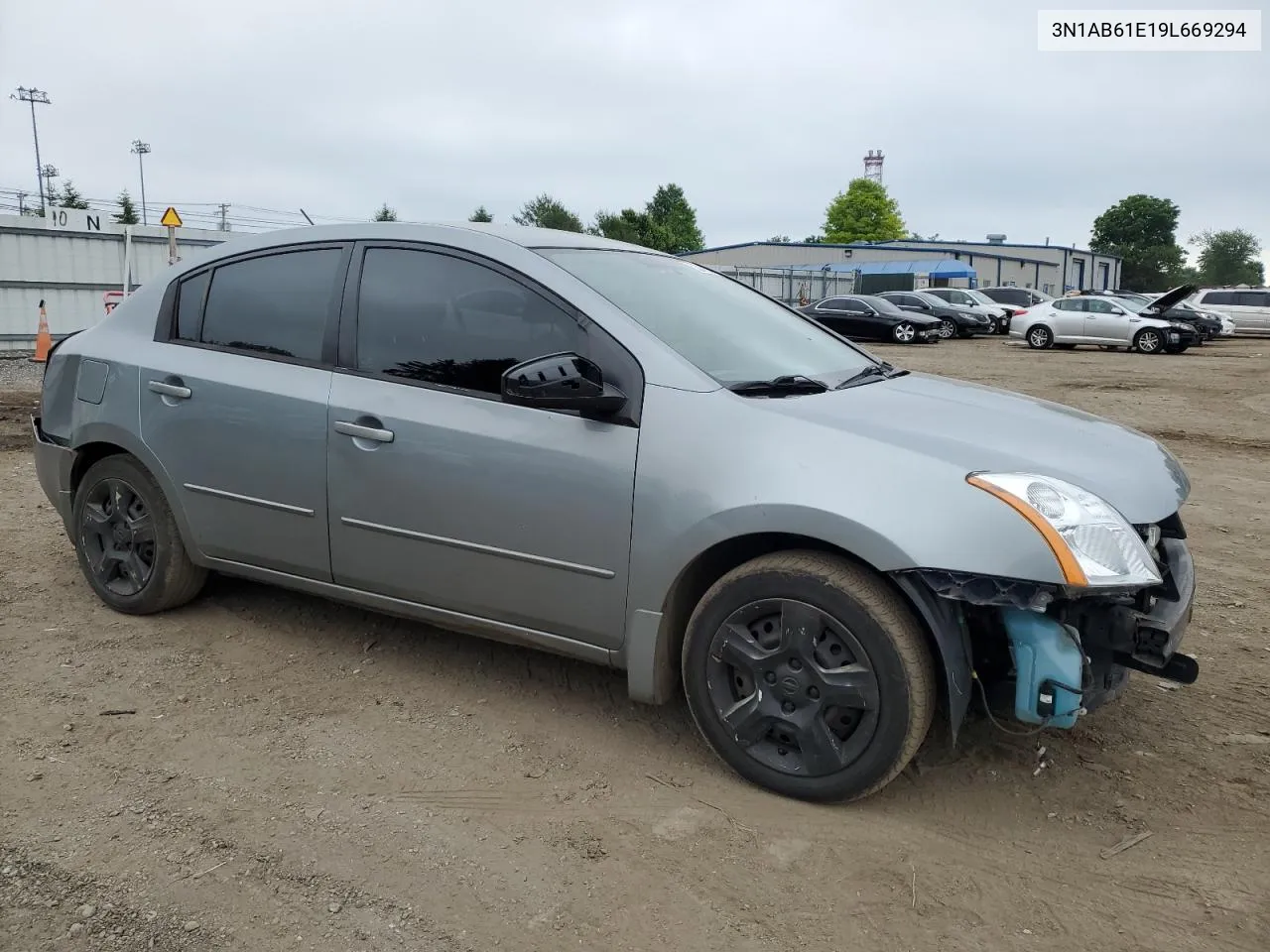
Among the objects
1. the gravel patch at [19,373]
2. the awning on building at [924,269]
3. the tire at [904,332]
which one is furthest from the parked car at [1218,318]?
the gravel patch at [19,373]

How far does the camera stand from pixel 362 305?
368 centimetres

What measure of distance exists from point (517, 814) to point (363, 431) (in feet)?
4.59

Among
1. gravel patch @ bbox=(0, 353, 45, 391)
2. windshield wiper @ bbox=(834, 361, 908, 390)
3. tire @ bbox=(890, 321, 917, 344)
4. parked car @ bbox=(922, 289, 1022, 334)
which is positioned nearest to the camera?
windshield wiper @ bbox=(834, 361, 908, 390)

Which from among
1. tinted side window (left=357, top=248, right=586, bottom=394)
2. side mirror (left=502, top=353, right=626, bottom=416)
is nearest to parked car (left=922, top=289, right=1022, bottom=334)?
tinted side window (left=357, top=248, right=586, bottom=394)

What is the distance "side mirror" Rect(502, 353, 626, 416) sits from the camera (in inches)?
118

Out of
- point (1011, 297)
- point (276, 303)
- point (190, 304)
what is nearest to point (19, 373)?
point (190, 304)

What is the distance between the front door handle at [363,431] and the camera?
11.4ft

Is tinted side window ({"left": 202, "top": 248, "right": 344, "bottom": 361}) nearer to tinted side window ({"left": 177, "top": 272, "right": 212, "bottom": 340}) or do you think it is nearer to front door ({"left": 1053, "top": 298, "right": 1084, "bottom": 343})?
tinted side window ({"left": 177, "top": 272, "right": 212, "bottom": 340})

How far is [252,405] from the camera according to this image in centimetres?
379

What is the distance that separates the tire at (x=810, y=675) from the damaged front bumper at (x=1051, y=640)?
0.08 m

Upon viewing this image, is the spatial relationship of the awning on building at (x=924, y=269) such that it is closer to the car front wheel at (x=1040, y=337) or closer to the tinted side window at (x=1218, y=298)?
the tinted side window at (x=1218, y=298)

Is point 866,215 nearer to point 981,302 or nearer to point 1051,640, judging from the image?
point 981,302

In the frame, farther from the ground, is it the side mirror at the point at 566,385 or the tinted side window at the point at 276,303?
the tinted side window at the point at 276,303

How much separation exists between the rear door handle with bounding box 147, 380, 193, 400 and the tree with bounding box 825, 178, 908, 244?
87391 mm
